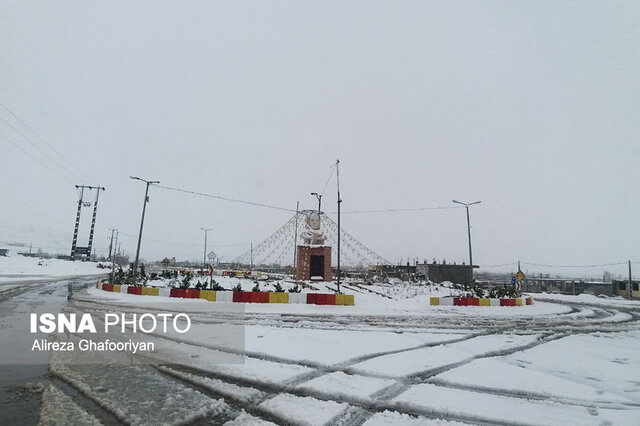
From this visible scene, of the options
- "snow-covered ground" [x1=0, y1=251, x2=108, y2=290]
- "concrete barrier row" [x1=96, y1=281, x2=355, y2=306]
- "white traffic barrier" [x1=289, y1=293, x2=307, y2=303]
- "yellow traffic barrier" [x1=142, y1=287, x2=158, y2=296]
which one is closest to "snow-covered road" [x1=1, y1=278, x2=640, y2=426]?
"concrete barrier row" [x1=96, y1=281, x2=355, y2=306]

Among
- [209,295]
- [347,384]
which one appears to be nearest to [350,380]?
[347,384]

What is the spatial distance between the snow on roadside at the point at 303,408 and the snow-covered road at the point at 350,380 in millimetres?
14

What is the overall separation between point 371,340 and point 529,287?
58465 millimetres

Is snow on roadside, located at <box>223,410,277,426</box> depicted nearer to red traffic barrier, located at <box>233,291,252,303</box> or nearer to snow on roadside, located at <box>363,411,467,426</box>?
snow on roadside, located at <box>363,411,467,426</box>

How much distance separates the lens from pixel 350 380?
20.0ft

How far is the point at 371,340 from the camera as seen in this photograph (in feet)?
31.7

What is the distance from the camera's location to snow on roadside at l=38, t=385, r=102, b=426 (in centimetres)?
415

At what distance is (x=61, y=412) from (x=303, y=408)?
2.91 meters

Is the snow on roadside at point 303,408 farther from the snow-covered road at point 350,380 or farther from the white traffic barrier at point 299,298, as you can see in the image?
the white traffic barrier at point 299,298

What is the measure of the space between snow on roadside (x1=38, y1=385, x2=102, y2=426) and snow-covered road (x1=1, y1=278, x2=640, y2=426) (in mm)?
24

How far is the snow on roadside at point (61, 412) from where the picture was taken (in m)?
4.15

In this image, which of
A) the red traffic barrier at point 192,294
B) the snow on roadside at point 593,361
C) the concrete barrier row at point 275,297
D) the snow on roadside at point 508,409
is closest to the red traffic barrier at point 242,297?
the concrete barrier row at point 275,297

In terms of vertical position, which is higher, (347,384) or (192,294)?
(192,294)

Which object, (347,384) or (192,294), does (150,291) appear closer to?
(192,294)
